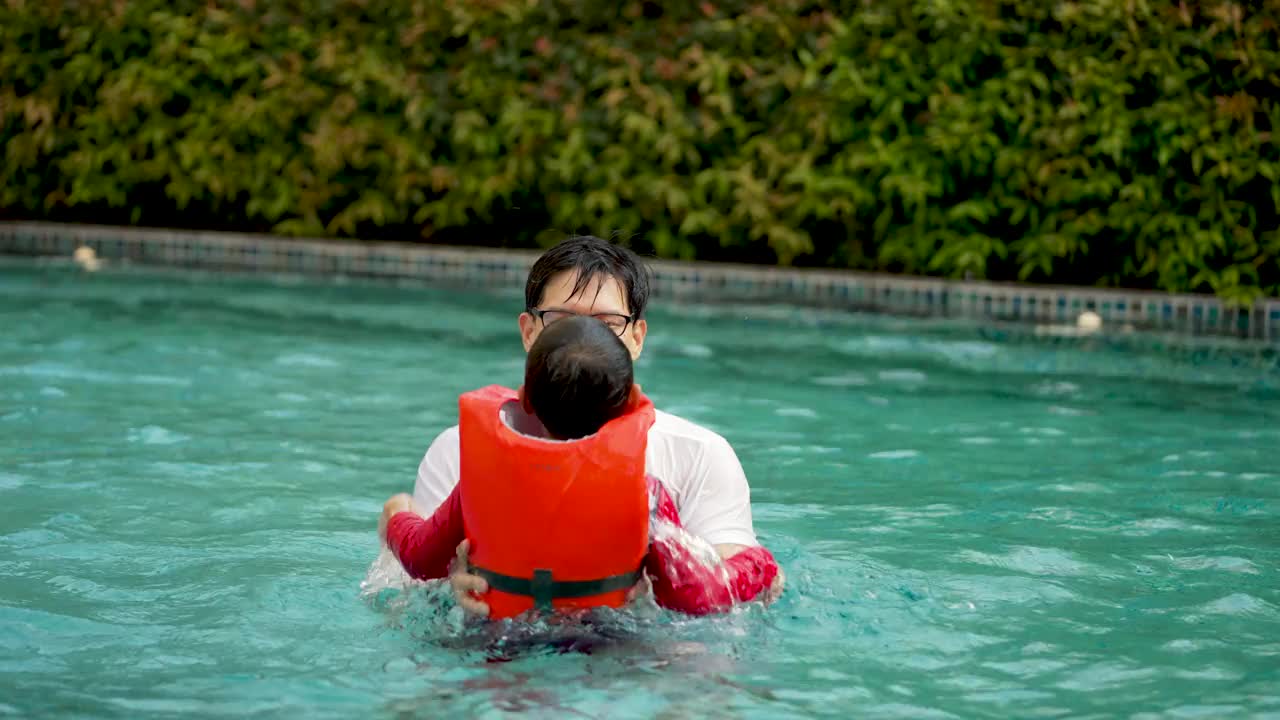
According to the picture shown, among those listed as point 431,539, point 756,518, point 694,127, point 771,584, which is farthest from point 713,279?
point 431,539

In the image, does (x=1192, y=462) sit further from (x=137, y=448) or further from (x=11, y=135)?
(x=11, y=135)

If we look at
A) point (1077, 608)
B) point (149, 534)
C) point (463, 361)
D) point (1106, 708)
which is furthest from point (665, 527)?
point (463, 361)

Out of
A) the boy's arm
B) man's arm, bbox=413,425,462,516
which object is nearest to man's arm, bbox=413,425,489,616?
man's arm, bbox=413,425,462,516

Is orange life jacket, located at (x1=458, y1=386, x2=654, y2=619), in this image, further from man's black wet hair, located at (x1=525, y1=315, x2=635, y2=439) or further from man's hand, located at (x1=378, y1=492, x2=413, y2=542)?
man's hand, located at (x1=378, y1=492, x2=413, y2=542)

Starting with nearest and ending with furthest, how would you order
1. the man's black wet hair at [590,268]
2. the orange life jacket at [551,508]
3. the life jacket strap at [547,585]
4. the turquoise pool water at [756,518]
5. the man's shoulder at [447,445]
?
the orange life jacket at [551,508], the life jacket strap at [547,585], the turquoise pool water at [756,518], the man's black wet hair at [590,268], the man's shoulder at [447,445]

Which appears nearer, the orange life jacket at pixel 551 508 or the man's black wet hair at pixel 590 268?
the orange life jacket at pixel 551 508

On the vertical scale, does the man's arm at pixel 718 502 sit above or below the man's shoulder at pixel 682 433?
below

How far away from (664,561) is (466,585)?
1.54ft

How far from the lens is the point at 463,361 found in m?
9.27

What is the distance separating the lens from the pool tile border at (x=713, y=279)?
10.5 metres

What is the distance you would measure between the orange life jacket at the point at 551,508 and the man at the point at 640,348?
278 millimetres

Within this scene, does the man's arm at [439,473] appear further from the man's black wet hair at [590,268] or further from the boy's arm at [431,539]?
the man's black wet hair at [590,268]

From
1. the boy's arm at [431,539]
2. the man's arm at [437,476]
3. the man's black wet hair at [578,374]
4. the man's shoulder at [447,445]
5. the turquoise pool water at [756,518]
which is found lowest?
the turquoise pool water at [756,518]

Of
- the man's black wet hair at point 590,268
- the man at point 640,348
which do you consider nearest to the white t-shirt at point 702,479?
the man at point 640,348
